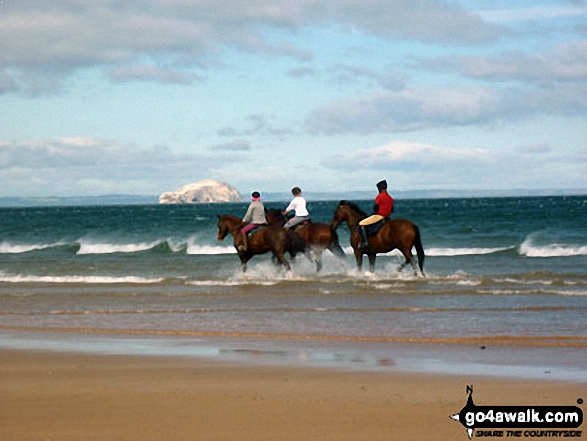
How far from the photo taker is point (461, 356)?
11.7m

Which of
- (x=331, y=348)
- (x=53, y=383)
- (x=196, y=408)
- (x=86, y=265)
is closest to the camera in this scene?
(x=196, y=408)

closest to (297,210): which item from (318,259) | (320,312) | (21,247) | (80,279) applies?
(318,259)

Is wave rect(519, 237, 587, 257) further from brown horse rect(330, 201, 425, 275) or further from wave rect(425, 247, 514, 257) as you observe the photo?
brown horse rect(330, 201, 425, 275)

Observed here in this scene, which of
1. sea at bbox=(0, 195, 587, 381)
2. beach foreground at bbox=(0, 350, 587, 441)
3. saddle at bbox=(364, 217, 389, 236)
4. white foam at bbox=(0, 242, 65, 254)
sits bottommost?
white foam at bbox=(0, 242, 65, 254)

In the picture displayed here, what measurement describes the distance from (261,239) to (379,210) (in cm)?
303

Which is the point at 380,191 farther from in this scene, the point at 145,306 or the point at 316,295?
the point at 145,306

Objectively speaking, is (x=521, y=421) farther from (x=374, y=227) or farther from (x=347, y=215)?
(x=347, y=215)

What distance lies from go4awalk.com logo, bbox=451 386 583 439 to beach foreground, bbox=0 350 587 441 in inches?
5.7

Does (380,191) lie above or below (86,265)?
above

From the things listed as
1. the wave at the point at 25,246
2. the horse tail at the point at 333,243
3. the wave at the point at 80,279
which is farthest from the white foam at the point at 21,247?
the horse tail at the point at 333,243

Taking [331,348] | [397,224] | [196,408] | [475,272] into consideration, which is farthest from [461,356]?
[475,272]

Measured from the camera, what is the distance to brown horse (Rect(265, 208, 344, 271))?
2545cm

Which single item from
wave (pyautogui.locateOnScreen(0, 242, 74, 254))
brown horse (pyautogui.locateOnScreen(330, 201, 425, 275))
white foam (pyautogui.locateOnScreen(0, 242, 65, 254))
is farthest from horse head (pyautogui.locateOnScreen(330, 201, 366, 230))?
white foam (pyautogui.locateOnScreen(0, 242, 65, 254))

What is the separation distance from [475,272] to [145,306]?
1143 cm
